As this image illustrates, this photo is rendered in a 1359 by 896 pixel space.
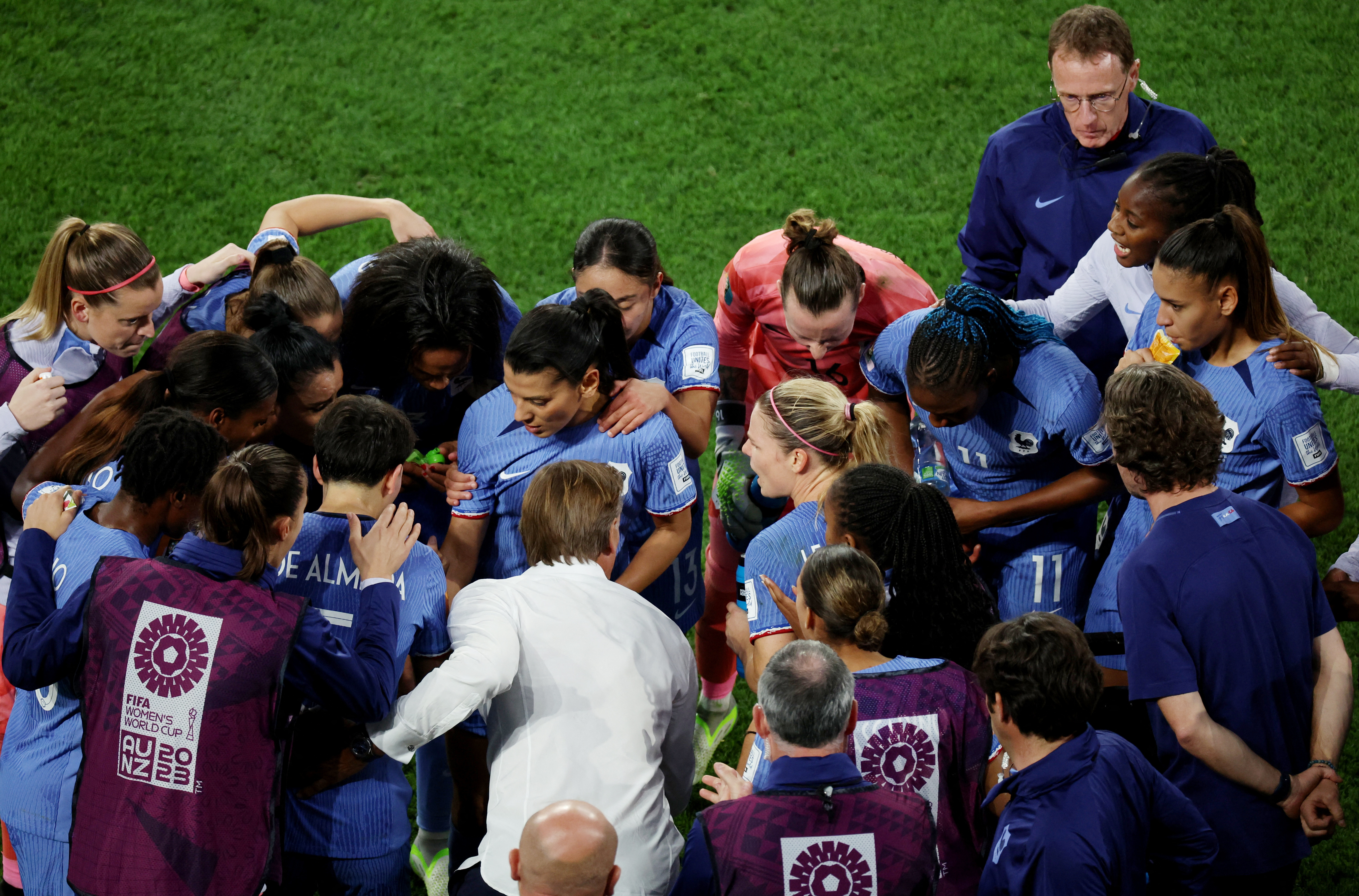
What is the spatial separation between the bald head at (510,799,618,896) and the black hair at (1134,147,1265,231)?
8.68ft

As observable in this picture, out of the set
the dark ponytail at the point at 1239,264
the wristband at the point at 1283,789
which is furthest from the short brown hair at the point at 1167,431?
the wristband at the point at 1283,789

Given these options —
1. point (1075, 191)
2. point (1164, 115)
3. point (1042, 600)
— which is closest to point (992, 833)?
point (1042, 600)

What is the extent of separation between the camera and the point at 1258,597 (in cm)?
260

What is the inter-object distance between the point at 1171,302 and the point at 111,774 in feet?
9.57

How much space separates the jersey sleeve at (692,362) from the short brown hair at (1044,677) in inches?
66.0

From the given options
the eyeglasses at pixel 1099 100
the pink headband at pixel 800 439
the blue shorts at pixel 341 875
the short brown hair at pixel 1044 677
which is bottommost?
the blue shorts at pixel 341 875

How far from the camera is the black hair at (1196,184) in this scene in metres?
3.58

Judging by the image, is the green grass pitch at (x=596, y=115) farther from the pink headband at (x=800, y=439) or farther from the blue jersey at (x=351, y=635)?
the blue jersey at (x=351, y=635)

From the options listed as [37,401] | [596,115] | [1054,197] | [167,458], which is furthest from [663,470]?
[596,115]

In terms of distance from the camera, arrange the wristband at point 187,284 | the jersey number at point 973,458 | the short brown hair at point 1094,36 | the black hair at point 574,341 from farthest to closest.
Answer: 1. the short brown hair at point 1094,36
2. the wristband at point 187,284
3. the jersey number at point 973,458
4. the black hair at point 574,341

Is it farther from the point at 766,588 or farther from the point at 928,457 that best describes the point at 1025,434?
the point at 766,588

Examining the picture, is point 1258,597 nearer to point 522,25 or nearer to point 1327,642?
point 1327,642

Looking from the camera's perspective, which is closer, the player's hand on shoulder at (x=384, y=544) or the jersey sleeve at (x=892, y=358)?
the player's hand on shoulder at (x=384, y=544)

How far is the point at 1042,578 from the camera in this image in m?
3.57
